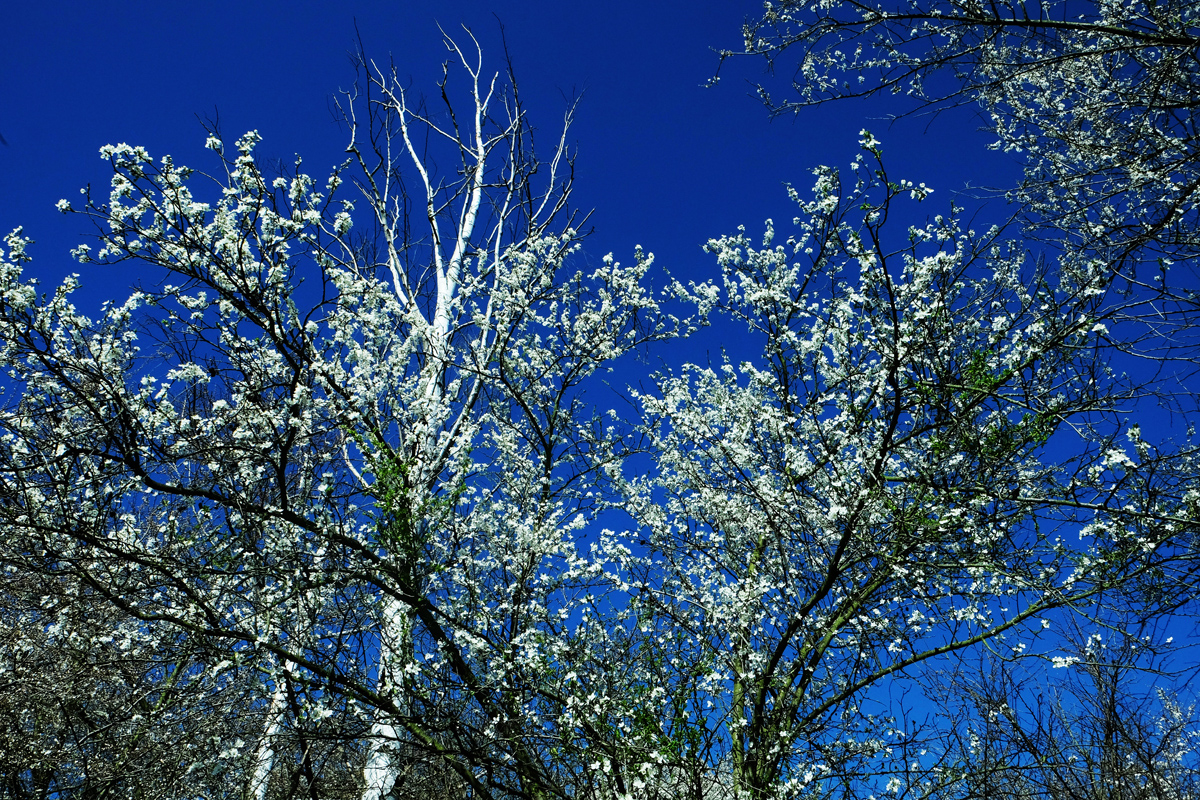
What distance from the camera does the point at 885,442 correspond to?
14.7ft

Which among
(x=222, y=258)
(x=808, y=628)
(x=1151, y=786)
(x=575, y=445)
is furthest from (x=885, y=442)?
(x=1151, y=786)

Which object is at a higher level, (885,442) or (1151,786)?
(885,442)

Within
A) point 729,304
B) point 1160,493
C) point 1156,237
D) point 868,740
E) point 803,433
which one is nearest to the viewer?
point 1156,237

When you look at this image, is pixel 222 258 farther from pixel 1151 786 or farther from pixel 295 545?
pixel 1151 786

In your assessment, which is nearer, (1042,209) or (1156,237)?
(1156,237)

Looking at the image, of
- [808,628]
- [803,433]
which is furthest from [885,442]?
[808,628]

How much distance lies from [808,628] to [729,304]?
287 cm

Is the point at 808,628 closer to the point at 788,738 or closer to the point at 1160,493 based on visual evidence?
the point at 788,738

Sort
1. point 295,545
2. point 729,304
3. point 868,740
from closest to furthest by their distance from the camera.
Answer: point 868,740 < point 295,545 < point 729,304

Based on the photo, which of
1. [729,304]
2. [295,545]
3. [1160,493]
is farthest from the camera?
[729,304]

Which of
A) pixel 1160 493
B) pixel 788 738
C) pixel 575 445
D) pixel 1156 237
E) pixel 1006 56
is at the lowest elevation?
pixel 788 738

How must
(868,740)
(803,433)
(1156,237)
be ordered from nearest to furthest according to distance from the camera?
(1156,237)
(868,740)
(803,433)

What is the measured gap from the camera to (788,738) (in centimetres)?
438

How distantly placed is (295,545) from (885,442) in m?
3.93
